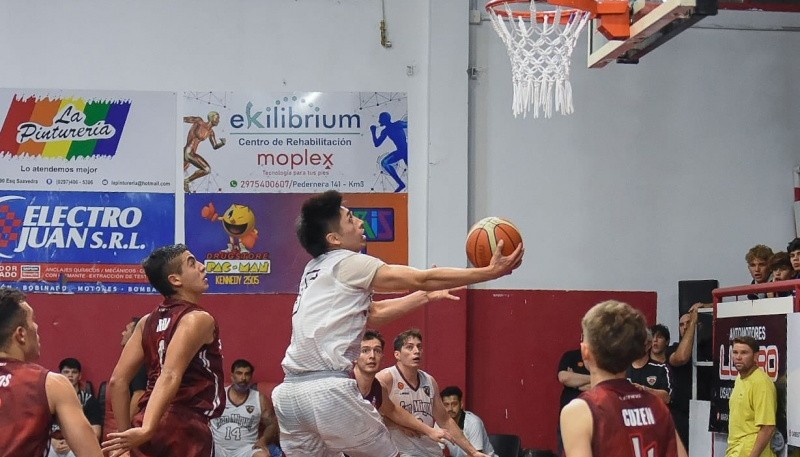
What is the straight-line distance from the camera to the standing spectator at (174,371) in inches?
206

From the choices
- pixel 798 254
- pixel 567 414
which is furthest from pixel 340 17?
pixel 567 414

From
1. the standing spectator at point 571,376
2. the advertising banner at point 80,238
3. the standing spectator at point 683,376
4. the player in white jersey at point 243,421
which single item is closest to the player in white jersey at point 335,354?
the player in white jersey at point 243,421

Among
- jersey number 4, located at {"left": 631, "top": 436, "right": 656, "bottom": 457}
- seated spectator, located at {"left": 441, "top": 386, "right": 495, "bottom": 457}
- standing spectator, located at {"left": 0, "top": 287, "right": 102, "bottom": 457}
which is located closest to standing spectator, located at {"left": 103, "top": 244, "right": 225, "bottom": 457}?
standing spectator, located at {"left": 0, "top": 287, "right": 102, "bottom": 457}

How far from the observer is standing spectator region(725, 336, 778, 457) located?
8539mm

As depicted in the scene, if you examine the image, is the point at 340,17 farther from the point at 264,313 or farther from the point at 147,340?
the point at 147,340

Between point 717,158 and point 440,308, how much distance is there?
11.7 ft

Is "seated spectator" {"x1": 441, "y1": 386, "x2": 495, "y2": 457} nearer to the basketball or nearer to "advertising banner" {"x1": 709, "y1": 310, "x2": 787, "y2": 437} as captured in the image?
"advertising banner" {"x1": 709, "y1": 310, "x2": 787, "y2": 437}

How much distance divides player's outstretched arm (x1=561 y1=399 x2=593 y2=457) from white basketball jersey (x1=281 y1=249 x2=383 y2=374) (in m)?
1.78

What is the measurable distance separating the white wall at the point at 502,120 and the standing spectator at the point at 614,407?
25.1ft

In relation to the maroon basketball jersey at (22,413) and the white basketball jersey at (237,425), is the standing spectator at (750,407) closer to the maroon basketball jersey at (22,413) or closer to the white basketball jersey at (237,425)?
the white basketball jersey at (237,425)

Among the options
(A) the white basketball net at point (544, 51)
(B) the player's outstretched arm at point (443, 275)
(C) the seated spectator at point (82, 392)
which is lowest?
(C) the seated spectator at point (82, 392)

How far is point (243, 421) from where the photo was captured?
10695 millimetres

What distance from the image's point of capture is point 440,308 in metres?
11.5

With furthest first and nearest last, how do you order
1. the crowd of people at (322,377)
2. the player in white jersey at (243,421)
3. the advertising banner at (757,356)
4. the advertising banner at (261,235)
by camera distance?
the advertising banner at (261,235), the player in white jersey at (243,421), the advertising banner at (757,356), the crowd of people at (322,377)
